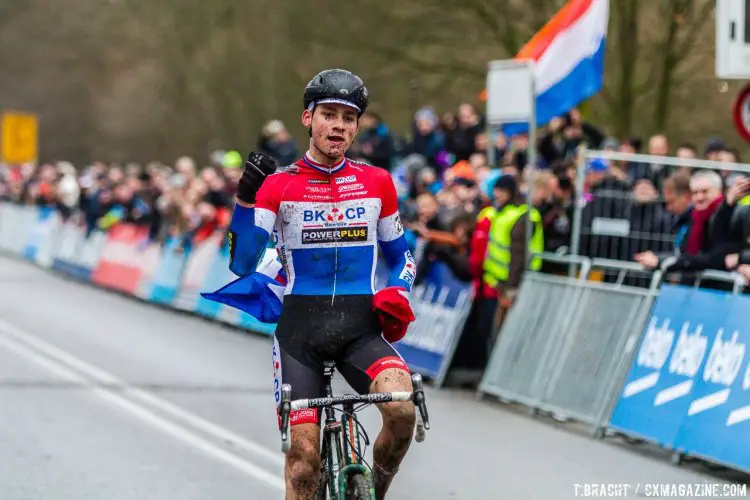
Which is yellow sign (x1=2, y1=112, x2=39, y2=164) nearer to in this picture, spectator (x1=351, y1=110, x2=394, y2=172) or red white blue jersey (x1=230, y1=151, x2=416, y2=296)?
spectator (x1=351, y1=110, x2=394, y2=172)

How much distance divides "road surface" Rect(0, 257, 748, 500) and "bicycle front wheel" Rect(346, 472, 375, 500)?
272 cm

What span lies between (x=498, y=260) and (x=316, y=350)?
766cm

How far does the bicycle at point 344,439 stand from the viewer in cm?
621

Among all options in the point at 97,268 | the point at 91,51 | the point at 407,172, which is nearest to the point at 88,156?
the point at 91,51

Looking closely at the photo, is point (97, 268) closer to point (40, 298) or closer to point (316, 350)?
point (40, 298)

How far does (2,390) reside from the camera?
13.3 m

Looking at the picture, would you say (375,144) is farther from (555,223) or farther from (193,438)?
(193,438)

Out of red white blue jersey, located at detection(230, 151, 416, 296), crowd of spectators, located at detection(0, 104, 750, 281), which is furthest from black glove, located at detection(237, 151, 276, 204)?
A: crowd of spectators, located at detection(0, 104, 750, 281)

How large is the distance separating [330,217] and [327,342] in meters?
0.54

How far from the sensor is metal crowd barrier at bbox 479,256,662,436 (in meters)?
11.9

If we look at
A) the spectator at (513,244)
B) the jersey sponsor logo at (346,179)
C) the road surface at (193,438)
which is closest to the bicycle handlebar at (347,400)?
the jersey sponsor logo at (346,179)

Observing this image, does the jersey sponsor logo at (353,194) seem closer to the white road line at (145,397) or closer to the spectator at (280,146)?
the white road line at (145,397)

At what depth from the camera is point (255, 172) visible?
630 centimetres

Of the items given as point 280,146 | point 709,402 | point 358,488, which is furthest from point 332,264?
point 280,146
